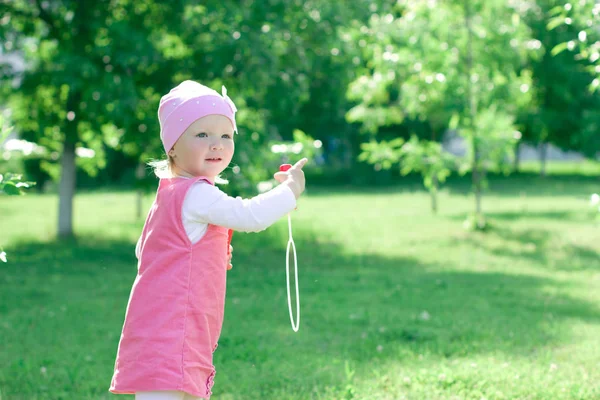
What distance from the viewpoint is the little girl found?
10.3ft

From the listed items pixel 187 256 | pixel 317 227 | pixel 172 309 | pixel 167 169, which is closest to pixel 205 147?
pixel 167 169

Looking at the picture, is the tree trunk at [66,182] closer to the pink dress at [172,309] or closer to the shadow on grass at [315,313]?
the shadow on grass at [315,313]

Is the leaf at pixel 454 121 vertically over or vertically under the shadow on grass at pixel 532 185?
over

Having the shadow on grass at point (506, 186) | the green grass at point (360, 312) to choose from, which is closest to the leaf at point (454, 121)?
the green grass at point (360, 312)

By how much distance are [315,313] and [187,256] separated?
185 inches

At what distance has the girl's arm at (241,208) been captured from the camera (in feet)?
10.3

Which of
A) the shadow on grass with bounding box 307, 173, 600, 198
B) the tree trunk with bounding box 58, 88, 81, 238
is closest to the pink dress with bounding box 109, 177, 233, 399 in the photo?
the tree trunk with bounding box 58, 88, 81, 238

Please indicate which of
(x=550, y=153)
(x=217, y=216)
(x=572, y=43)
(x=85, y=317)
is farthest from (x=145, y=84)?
(x=550, y=153)

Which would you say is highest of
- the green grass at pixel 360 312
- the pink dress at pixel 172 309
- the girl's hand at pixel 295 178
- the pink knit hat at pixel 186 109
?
the pink knit hat at pixel 186 109

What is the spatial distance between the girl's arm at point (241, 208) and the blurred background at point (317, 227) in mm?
716

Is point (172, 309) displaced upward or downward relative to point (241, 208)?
downward

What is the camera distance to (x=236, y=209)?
3.15 m

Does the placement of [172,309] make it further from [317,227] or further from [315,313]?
[317,227]

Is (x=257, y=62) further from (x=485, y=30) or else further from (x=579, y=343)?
(x=579, y=343)
